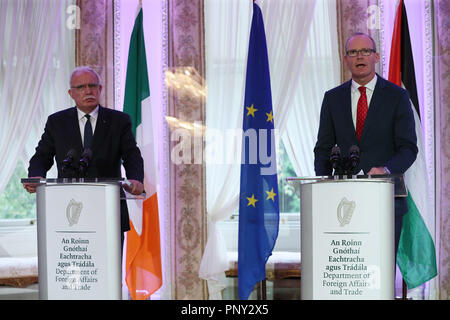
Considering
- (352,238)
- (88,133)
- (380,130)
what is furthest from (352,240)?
(88,133)

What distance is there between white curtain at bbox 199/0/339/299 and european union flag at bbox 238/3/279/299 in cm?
24

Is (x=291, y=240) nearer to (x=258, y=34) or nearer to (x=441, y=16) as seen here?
(x=258, y=34)

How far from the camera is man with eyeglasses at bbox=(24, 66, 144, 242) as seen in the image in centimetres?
337

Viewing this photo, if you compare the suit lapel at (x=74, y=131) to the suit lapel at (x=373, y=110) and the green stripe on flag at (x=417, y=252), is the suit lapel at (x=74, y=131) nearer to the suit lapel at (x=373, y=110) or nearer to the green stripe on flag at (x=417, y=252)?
the suit lapel at (x=373, y=110)

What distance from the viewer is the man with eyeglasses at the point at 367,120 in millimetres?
3178

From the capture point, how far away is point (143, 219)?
4652 mm

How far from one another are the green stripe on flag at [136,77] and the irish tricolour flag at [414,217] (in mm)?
2030

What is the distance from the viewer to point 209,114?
4.99 metres

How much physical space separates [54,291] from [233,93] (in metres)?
2.82

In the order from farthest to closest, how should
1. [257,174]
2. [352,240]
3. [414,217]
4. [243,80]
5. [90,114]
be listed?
1. [243,80]
2. [257,174]
3. [414,217]
4. [90,114]
5. [352,240]

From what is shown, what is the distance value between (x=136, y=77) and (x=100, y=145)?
148cm

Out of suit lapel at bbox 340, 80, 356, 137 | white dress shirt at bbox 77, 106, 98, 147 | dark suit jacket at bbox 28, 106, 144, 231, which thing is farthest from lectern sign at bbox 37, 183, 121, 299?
suit lapel at bbox 340, 80, 356, 137

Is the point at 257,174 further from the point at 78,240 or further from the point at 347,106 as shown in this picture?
the point at 78,240

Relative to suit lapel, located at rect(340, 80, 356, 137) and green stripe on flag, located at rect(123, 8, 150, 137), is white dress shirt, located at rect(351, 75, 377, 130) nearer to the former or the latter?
suit lapel, located at rect(340, 80, 356, 137)
